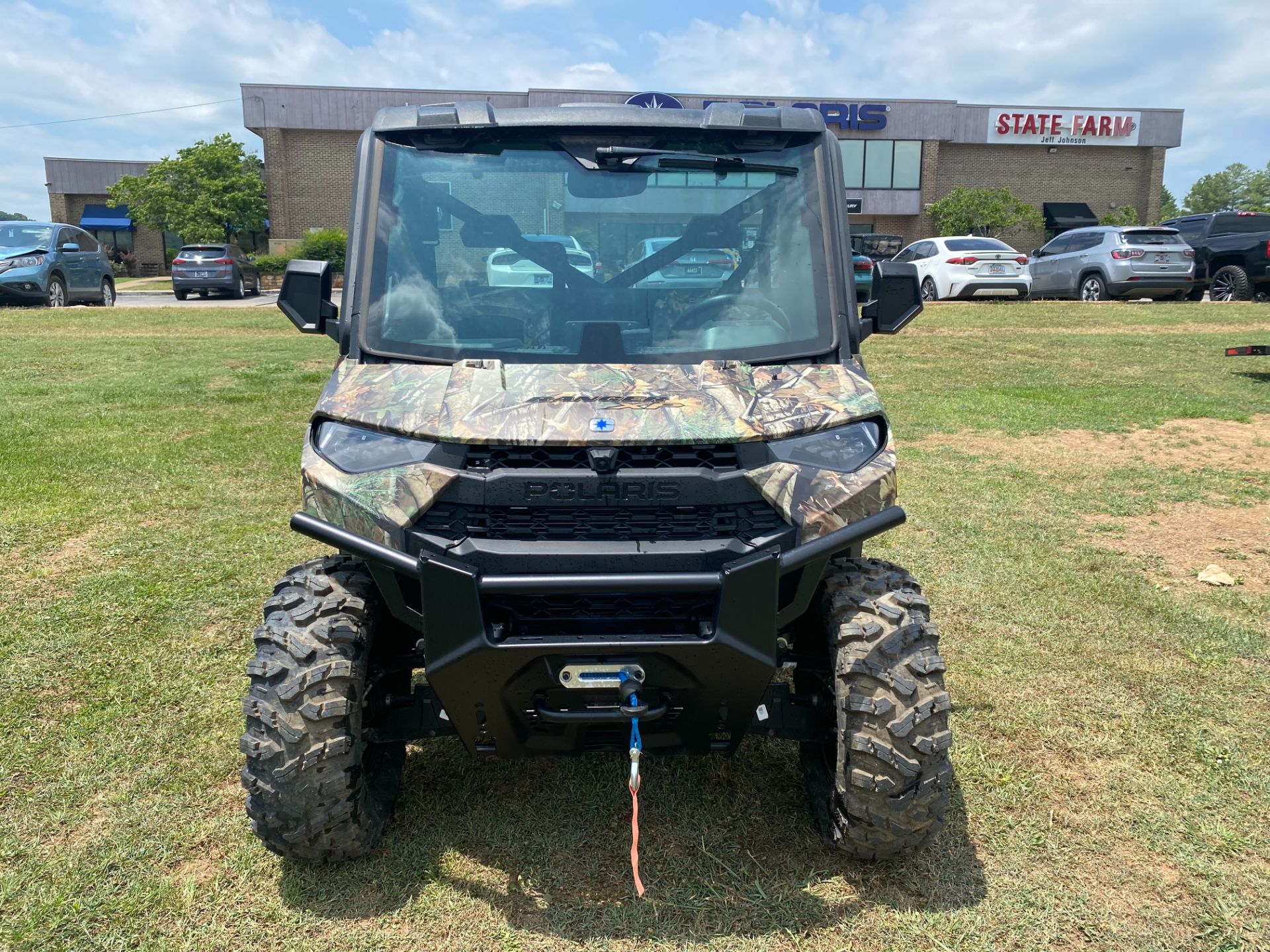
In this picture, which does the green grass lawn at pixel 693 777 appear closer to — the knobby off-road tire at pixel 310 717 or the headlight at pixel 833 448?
the knobby off-road tire at pixel 310 717

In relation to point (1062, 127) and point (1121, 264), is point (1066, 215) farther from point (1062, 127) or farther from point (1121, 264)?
point (1121, 264)

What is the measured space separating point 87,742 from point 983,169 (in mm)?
50491

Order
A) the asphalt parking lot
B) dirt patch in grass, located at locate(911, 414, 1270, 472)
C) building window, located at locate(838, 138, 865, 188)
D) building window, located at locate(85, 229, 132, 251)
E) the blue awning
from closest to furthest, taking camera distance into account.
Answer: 1. dirt patch in grass, located at locate(911, 414, 1270, 472)
2. the asphalt parking lot
3. building window, located at locate(838, 138, 865, 188)
4. the blue awning
5. building window, located at locate(85, 229, 132, 251)

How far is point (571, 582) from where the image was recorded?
265cm

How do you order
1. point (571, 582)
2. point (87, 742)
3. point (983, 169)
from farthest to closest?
point (983, 169) < point (87, 742) < point (571, 582)

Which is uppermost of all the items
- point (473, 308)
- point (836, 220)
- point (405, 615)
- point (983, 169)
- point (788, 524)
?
point (983, 169)

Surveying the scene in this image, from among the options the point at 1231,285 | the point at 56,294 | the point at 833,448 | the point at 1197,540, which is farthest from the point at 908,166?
the point at 833,448

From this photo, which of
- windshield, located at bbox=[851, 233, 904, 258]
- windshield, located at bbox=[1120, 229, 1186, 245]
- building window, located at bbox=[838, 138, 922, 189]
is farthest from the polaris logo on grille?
building window, located at bbox=[838, 138, 922, 189]

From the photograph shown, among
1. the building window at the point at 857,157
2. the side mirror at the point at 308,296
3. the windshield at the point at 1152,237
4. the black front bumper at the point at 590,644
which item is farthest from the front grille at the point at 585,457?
the building window at the point at 857,157

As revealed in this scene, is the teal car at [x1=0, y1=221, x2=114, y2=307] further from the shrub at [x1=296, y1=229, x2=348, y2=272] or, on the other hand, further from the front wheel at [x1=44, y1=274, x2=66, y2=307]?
the shrub at [x1=296, y1=229, x2=348, y2=272]

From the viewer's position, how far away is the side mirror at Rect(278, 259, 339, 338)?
11.5 ft

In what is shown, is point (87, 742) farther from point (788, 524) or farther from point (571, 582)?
point (788, 524)

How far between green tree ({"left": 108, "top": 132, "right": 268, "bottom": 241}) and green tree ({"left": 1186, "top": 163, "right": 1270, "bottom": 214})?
92898mm

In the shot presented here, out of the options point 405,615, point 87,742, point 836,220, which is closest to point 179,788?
point 87,742
